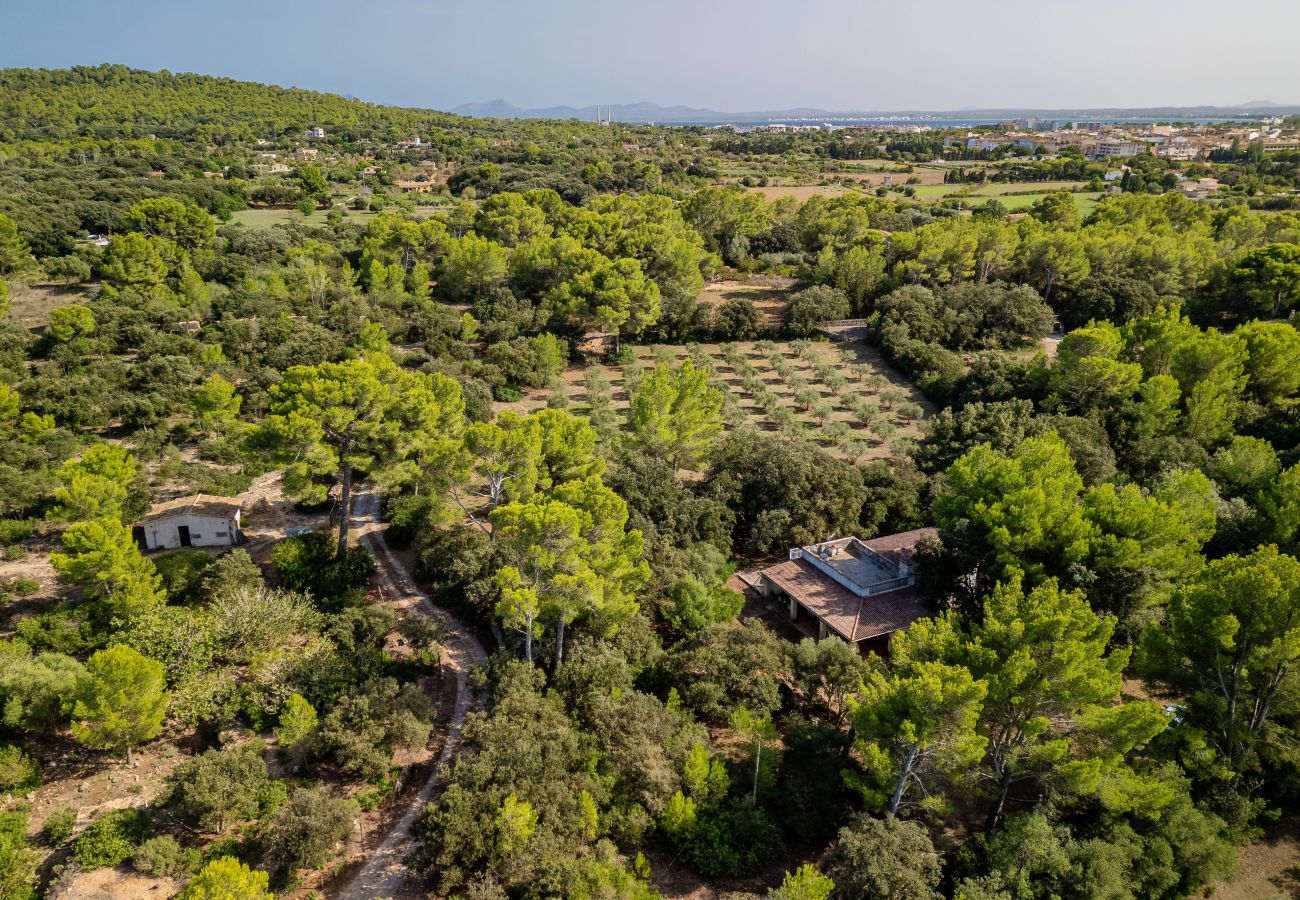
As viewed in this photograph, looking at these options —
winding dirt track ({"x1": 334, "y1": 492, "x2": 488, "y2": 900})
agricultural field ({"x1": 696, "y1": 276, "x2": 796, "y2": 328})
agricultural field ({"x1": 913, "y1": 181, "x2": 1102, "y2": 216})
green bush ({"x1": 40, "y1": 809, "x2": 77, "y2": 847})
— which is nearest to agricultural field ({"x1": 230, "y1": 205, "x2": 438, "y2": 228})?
agricultural field ({"x1": 696, "y1": 276, "x2": 796, "y2": 328})

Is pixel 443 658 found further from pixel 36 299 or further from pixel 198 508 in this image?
pixel 36 299

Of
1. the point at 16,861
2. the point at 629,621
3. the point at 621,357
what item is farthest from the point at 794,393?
the point at 16,861

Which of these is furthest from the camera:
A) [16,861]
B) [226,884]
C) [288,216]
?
[288,216]

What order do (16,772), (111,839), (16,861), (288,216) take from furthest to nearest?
(288,216) → (16,772) → (111,839) → (16,861)

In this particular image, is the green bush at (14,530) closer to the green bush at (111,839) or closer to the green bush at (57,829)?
the green bush at (57,829)

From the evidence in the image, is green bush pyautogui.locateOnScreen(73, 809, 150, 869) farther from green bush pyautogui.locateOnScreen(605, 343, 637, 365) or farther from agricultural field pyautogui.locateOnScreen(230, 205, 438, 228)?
agricultural field pyautogui.locateOnScreen(230, 205, 438, 228)

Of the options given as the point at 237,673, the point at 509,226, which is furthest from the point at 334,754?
the point at 509,226

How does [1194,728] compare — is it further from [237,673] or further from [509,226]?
[509,226]
